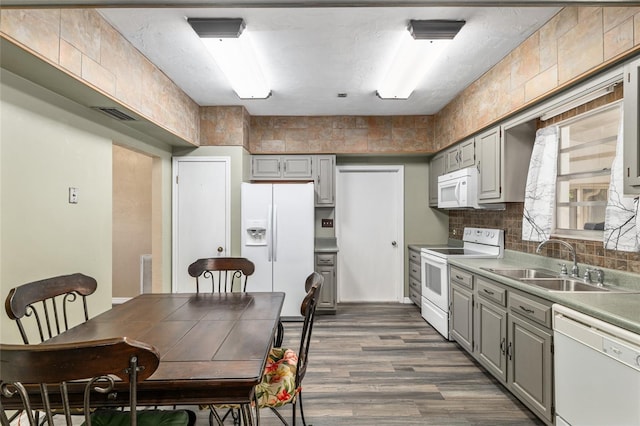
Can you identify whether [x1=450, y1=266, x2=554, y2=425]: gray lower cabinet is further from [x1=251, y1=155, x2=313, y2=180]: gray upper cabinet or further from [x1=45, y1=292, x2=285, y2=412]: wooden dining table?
[x1=251, y1=155, x2=313, y2=180]: gray upper cabinet

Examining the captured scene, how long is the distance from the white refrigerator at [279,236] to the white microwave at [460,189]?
1637 mm

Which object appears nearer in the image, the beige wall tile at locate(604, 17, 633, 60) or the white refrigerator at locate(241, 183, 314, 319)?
the beige wall tile at locate(604, 17, 633, 60)

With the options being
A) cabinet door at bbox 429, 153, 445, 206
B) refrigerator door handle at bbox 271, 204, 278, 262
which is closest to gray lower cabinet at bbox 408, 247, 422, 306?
cabinet door at bbox 429, 153, 445, 206

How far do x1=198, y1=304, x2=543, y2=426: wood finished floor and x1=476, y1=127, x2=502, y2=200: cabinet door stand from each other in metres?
1.56

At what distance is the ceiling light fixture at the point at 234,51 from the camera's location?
7.59 ft

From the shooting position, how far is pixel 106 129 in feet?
9.34

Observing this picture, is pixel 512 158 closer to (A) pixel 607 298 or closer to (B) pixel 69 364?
(A) pixel 607 298

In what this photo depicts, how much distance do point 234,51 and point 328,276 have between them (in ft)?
9.39

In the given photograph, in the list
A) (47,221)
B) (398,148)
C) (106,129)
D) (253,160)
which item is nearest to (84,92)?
(106,129)

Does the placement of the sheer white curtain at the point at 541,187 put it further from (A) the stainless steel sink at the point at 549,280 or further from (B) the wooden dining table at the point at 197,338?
(B) the wooden dining table at the point at 197,338

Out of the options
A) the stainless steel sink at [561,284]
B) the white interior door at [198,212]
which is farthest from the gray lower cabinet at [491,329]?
the white interior door at [198,212]

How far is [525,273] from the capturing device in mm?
2803

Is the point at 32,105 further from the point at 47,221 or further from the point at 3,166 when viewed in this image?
the point at 47,221

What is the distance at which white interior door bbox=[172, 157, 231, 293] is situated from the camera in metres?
4.19
